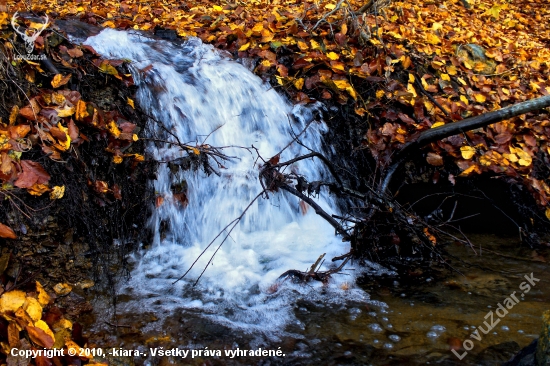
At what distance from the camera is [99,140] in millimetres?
2836

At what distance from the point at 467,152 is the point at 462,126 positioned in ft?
2.23

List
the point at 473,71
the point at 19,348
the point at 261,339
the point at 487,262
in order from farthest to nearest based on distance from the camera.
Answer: the point at 473,71 → the point at 487,262 → the point at 261,339 → the point at 19,348

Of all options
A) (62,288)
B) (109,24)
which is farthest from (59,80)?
(109,24)

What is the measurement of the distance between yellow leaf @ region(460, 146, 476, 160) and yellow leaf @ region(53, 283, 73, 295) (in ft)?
11.4

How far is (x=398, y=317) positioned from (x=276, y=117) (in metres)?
2.21

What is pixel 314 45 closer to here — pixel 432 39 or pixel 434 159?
pixel 432 39

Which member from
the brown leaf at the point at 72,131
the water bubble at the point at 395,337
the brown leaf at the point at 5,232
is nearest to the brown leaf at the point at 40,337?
the brown leaf at the point at 5,232

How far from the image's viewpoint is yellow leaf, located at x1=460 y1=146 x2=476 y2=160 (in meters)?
3.85

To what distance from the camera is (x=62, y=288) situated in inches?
103

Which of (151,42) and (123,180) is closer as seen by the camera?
(123,180)

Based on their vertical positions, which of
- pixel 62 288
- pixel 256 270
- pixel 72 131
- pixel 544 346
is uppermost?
pixel 72 131

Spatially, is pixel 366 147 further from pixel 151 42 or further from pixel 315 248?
pixel 151 42

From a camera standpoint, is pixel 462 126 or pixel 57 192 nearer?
pixel 57 192

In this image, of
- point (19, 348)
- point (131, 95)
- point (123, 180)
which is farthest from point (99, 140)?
point (19, 348)
